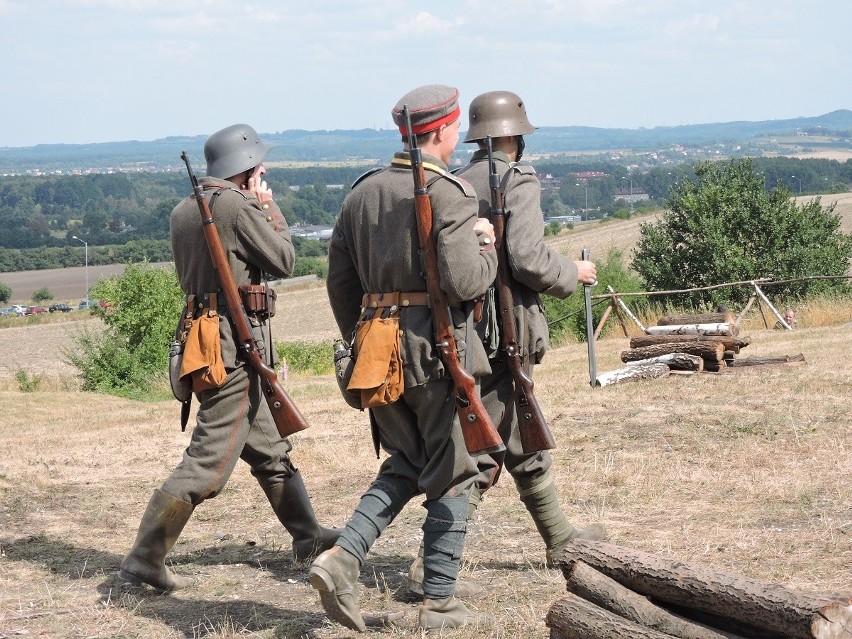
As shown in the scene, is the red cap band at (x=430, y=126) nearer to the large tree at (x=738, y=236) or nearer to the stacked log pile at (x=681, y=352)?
the stacked log pile at (x=681, y=352)

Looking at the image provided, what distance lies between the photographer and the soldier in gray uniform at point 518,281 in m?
4.74

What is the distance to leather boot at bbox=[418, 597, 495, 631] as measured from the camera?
4.37 meters

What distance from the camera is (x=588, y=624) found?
12.1ft

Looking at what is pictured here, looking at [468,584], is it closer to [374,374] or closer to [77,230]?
[374,374]

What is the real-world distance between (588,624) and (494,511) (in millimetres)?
2709

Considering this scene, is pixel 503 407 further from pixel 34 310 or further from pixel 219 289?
pixel 34 310

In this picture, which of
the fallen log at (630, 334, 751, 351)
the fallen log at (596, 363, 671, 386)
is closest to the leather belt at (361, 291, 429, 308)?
the fallen log at (596, 363, 671, 386)

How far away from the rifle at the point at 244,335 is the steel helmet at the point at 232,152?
23 cm

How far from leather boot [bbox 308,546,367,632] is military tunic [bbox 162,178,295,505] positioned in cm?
118

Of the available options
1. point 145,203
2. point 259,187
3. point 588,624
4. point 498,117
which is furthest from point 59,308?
point 145,203

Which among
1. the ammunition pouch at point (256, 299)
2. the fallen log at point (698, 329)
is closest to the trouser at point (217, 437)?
the ammunition pouch at point (256, 299)

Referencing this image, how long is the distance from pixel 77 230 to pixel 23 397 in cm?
12598

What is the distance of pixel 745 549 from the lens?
17.3 ft

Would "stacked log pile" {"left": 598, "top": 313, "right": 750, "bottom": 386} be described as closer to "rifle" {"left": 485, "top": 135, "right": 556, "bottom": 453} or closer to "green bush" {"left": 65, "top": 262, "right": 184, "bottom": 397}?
"rifle" {"left": 485, "top": 135, "right": 556, "bottom": 453}
